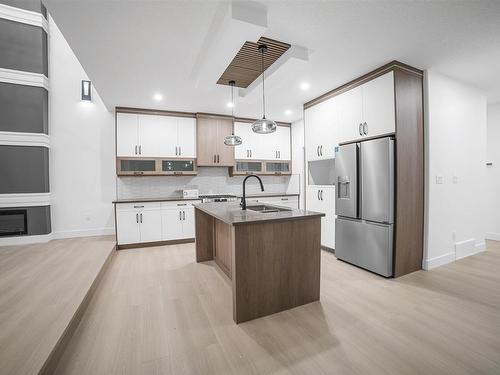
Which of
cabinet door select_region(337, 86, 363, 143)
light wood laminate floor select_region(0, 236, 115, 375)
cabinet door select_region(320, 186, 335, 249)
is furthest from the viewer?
cabinet door select_region(320, 186, 335, 249)

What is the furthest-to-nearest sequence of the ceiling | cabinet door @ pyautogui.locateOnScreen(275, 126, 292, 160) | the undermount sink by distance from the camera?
cabinet door @ pyautogui.locateOnScreen(275, 126, 292, 160) → the undermount sink → the ceiling

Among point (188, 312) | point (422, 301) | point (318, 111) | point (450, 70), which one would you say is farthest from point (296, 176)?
point (188, 312)

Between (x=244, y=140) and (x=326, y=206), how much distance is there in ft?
8.11

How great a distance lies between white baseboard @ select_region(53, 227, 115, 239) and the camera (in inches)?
177

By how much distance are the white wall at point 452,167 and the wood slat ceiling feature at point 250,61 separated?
2.11m

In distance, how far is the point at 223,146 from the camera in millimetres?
5035

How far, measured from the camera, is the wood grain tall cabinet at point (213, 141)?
192 inches

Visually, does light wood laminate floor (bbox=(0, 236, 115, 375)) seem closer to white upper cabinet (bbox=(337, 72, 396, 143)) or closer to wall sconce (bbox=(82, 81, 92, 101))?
wall sconce (bbox=(82, 81, 92, 101))

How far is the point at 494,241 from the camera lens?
4.43m

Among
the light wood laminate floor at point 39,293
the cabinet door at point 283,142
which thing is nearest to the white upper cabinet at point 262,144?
the cabinet door at point 283,142

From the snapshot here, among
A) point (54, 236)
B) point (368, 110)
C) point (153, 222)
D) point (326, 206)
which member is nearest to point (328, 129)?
point (368, 110)

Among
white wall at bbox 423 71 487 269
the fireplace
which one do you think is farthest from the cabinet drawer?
white wall at bbox 423 71 487 269

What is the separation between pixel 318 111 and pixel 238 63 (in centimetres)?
177

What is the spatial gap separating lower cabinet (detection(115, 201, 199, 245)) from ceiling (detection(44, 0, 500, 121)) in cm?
203
